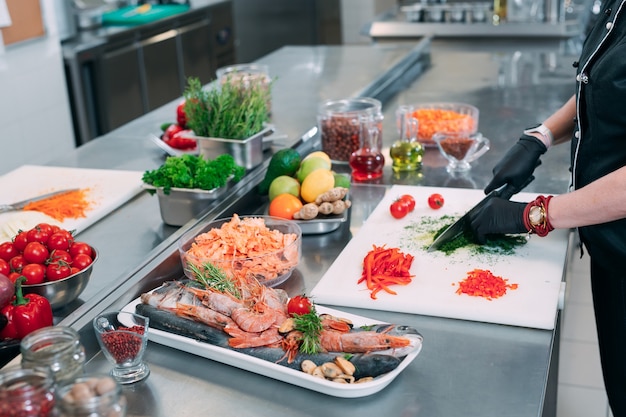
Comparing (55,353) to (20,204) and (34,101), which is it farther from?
(34,101)

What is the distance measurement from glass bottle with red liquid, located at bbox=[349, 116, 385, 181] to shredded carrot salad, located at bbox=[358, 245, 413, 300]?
1.97ft

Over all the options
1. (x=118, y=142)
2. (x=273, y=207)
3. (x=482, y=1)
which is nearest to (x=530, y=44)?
(x=482, y=1)

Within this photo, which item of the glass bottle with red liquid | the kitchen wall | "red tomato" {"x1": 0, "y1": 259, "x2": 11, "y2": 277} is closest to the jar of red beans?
the glass bottle with red liquid

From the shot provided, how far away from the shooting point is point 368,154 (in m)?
2.34

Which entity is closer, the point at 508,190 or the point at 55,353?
the point at 55,353

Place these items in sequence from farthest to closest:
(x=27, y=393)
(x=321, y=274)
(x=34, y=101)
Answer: (x=34, y=101) < (x=321, y=274) < (x=27, y=393)

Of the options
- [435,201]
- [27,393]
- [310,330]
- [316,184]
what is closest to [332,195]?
[316,184]

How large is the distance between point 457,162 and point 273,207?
2.38 ft

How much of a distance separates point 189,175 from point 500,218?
0.78 metres

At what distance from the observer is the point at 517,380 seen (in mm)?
1364

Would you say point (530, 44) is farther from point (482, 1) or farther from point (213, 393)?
point (213, 393)

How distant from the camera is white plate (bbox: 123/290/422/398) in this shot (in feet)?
4.23

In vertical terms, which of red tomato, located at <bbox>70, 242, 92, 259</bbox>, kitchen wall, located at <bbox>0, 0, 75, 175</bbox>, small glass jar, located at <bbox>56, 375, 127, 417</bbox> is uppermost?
small glass jar, located at <bbox>56, 375, 127, 417</bbox>

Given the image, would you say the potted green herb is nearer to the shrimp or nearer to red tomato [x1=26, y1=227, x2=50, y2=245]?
red tomato [x1=26, y1=227, x2=50, y2=245]
